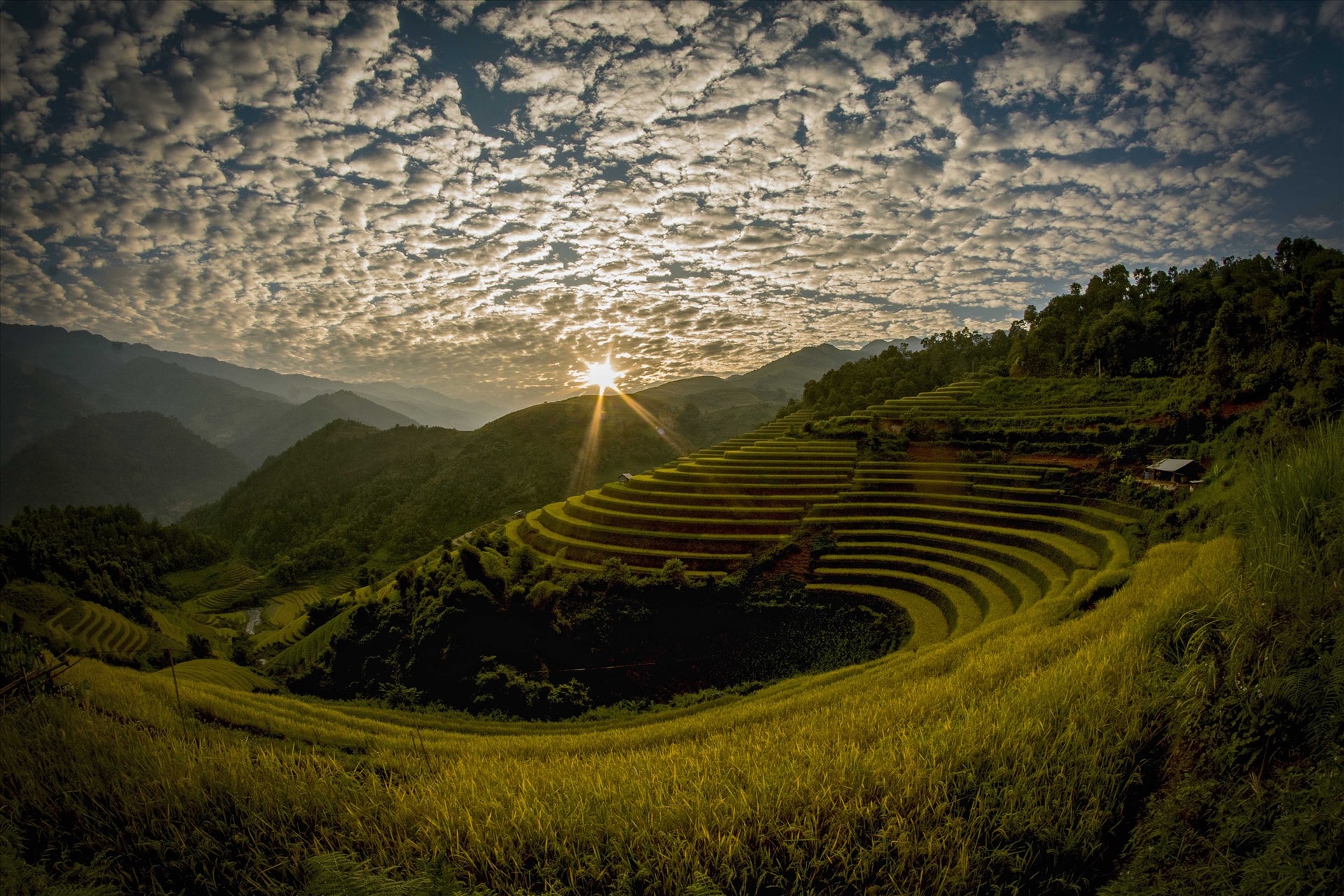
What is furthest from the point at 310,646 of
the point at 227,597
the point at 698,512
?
the point at 227,597

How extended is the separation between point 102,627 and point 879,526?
41.4 metres

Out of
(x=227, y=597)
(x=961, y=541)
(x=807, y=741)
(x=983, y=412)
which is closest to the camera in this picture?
(x=807, y=741)

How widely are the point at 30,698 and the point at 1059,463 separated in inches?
1320

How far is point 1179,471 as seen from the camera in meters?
20.8

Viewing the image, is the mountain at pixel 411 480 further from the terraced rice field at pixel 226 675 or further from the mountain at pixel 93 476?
the mountain at pixel 93 476

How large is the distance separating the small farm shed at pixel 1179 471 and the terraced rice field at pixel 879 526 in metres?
3.17

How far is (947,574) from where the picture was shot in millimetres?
18609

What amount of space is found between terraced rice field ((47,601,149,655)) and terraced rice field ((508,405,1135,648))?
19.6 m

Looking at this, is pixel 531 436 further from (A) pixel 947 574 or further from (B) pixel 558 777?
(B) pixel 558 777

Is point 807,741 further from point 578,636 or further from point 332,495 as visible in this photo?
point 332,495

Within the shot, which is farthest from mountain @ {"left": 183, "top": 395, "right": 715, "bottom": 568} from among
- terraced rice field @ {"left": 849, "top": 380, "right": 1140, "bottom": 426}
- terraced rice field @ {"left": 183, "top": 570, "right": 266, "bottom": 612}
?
terraced rice field @ {"left": 849, "top": 380, "right": 1140, "bottom": 426}

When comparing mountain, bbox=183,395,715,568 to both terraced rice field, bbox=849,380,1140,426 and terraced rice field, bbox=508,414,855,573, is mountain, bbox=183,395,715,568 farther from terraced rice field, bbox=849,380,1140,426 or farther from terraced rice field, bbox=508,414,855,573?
terraced rice field, bbox=849,380,1140,426

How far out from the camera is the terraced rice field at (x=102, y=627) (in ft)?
82.9

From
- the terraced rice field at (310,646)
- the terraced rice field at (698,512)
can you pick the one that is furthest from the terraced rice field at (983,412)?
the terraced rice field at (310,646)
